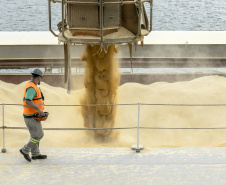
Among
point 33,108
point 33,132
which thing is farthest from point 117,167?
point 33,108

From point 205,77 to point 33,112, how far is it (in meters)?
9.78

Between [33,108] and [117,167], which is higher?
[33,108]

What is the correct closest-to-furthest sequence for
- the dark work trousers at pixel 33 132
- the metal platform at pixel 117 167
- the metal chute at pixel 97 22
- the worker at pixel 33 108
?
the metal platform at pixel 117 167 < the worker at pixel 33 108 < the dark work trousers at pixel 33 132 < the metal chute at pixel 97 22

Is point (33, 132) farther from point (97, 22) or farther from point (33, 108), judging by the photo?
point (97, 22)

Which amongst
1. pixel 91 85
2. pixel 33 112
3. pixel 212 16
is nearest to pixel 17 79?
pixel 91 85

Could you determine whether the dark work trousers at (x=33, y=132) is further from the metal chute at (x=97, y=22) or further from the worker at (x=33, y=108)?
the metal chute at (x=97, y=22)

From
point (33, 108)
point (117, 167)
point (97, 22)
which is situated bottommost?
point (117, 167)

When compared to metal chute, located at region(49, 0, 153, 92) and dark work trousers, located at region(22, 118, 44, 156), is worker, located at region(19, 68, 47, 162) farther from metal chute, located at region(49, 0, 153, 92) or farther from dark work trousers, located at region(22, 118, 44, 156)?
metal chute, located at region(49, 0, 153, 92)

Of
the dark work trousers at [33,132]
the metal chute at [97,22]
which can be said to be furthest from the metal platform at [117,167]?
the metal chute at [97,22]


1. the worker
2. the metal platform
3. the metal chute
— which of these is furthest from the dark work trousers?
the metal chute

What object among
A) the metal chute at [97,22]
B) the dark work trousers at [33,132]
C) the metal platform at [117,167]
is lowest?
the metal platform at [117,167]

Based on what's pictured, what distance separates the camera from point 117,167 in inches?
210

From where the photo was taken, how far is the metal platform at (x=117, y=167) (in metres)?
4.98

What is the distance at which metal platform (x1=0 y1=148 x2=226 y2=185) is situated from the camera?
498 cm
